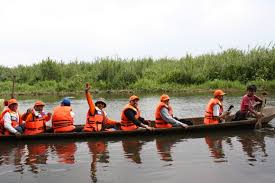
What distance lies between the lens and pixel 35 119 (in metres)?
10.2

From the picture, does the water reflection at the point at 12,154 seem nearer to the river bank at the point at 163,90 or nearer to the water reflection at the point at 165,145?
the water reflection at the point at 165,145

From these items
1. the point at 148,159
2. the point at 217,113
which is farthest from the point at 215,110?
the point at 148,159

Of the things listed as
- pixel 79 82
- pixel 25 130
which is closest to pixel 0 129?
pixel 25 130

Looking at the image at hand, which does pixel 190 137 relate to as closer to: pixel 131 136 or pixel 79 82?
pixel 131 136

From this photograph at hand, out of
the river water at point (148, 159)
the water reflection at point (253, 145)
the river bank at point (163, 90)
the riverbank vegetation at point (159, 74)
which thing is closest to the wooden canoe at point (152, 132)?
the river water at point (148, 159)

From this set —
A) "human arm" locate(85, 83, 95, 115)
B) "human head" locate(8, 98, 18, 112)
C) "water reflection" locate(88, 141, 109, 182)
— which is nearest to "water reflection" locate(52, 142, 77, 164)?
"water reflection" locate(88, 141, 109, 182)

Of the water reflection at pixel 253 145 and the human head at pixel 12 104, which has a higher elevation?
the human head at pixel 12 104

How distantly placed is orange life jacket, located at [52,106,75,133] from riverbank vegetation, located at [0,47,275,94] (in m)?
13.9

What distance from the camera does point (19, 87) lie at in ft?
85.8

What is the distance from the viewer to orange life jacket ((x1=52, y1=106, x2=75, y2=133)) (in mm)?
10328

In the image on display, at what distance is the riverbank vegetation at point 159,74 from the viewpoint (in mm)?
24062

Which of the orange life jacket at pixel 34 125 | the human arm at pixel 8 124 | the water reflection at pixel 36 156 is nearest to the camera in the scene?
the water reflection at pixel 36 156

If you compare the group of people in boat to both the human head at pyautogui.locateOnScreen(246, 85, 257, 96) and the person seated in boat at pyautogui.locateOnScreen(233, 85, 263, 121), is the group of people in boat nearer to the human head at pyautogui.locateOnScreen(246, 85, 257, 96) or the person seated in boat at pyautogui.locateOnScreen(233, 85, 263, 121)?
the person seated in boat at pyautogui.locateOnScreen(233, 85, 263, 121)

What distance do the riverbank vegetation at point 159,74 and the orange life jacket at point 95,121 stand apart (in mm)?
13613
